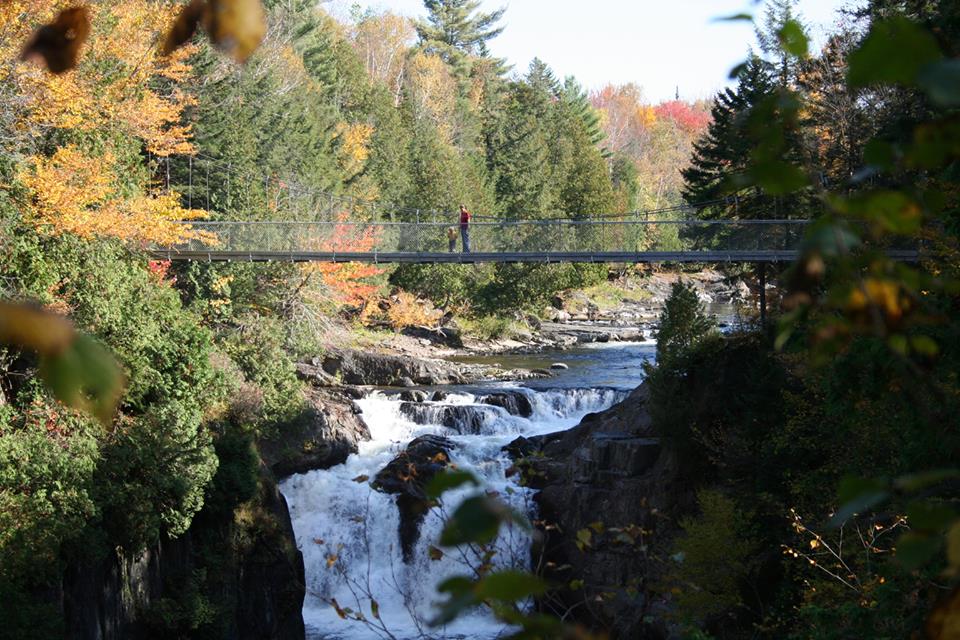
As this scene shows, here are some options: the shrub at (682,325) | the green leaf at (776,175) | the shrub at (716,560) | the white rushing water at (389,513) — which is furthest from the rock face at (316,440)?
the green leaf at (776,175)

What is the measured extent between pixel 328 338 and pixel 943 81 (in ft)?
105

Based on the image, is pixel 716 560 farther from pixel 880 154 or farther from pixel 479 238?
pixel 880 154

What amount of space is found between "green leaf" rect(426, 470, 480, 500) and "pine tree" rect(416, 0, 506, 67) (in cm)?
7425

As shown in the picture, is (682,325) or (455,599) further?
(682,325)

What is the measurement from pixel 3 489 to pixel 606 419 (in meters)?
13.1

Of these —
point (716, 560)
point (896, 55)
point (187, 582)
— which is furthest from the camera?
point (187, 582)

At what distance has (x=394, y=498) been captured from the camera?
74.6ft

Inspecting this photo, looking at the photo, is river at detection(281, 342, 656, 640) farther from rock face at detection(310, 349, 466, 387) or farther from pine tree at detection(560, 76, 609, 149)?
pine tree at detection(560, 76, 609, 149)

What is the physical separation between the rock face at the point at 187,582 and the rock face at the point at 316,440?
210 cm

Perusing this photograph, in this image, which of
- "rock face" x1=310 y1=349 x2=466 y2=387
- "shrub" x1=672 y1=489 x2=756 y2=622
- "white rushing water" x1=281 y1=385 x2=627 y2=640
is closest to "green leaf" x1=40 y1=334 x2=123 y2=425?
"shrub" x1=672 y1=489 x2=756 y2=622

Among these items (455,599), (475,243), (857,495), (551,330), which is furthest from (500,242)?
(455,599)

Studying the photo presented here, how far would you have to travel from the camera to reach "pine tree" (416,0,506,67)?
73938mm

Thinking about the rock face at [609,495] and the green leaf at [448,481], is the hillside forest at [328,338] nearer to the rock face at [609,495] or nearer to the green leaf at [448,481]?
the green leaf at [448,481]

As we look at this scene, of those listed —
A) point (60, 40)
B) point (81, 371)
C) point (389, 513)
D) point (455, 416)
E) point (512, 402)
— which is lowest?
point (389, 513)
